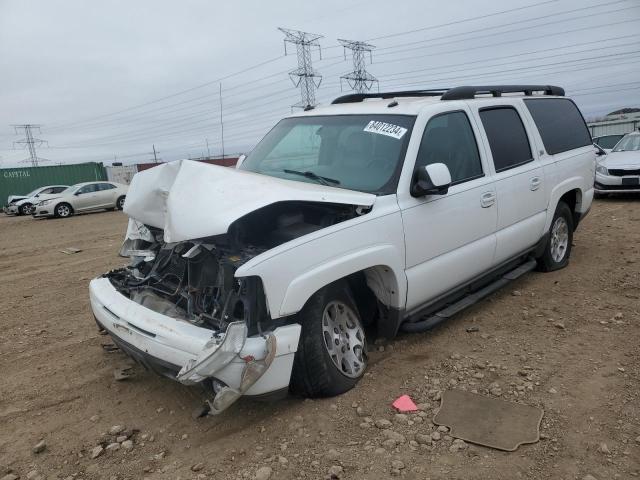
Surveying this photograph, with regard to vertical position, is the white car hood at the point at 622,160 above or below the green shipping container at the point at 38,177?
below

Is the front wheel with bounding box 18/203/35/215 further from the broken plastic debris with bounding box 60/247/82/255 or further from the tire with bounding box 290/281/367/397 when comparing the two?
the tire with bounding box 290/281/367/397

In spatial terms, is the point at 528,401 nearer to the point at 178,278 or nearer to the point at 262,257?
the point at 262,257

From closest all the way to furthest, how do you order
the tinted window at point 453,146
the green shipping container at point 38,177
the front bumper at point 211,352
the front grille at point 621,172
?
1. the front bumper at point 211,352
2. the tinted window at point 453,146
3. the front grille at point 621,172
4. the green shipping container at point 38,177

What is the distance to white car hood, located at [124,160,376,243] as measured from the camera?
3033mm

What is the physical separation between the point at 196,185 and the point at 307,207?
0.75 m

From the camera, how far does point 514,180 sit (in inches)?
187

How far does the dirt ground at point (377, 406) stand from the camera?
2.76 metres

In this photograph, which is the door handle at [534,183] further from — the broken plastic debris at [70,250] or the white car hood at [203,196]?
the broken plastic debris at [70,250]

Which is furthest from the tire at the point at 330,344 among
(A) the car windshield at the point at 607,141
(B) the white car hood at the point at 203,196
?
(A) the car windshield at the point at 607,141

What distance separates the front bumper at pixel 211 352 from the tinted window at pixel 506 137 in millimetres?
2707

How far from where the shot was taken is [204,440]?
307 centimetres

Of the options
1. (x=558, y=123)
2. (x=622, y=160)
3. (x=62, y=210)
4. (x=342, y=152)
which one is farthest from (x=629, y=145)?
(x=62, y=210)

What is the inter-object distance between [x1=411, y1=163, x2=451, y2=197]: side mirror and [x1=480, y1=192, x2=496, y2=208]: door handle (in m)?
0.68

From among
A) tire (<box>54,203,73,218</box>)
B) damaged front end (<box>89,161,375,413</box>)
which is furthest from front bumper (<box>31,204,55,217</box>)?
damaged front end (<box>89,161,375,413</box>)
